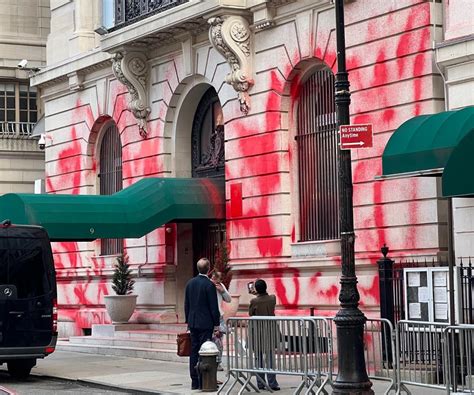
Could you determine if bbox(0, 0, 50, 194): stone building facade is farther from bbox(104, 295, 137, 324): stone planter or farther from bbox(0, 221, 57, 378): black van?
bbox(0, 221, 57, 378): black van

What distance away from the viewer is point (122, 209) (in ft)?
87.4

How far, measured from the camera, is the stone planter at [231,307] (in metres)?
24.2

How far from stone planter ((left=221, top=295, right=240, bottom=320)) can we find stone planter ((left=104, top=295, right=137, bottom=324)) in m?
4.62

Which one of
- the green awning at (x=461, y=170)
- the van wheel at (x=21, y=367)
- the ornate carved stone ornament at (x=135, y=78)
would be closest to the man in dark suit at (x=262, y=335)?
the green awning at (x=461, y=170)

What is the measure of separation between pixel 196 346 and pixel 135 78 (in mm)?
11936

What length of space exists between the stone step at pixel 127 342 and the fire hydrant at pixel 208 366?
6624mm

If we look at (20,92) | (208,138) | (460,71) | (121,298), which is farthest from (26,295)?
(20,92)

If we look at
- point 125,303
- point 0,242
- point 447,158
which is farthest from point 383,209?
point 125,303

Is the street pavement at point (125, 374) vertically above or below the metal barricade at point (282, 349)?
below

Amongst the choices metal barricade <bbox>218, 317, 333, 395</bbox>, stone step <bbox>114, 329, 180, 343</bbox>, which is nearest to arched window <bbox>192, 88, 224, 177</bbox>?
stone step <bbox>114, 329, 180, 343</bbox>

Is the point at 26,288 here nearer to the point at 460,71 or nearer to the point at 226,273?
the point at 226,273

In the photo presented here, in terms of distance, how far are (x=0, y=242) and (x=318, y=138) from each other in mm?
6967

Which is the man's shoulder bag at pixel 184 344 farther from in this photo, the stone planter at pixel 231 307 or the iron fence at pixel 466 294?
the stone planter at pixel 231 307

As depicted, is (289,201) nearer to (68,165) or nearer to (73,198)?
(73,198)
